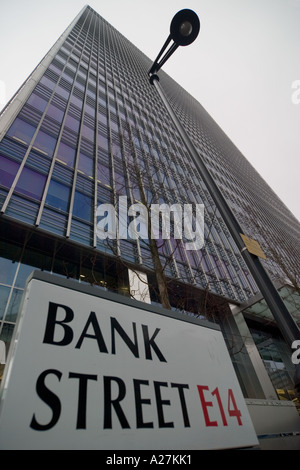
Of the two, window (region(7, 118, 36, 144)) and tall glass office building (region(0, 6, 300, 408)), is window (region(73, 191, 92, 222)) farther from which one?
window (region(7, 118, 36, 144))

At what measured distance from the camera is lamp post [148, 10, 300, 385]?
2887 millimetres

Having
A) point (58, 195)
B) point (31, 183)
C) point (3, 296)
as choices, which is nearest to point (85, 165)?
point (58, 195)

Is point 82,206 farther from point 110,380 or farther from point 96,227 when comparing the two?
point 110,380

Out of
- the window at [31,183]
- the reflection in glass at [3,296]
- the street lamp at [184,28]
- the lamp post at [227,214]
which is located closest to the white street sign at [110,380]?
the lamp post at [227,214]

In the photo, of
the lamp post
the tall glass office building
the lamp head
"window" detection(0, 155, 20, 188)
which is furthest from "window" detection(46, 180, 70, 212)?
the lamp head

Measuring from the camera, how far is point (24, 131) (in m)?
12.8

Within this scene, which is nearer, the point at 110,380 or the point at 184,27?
the point at 110,380

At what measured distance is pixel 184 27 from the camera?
502 centimetres

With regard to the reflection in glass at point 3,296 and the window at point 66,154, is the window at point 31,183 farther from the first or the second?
the reflection in glass at point 3,296

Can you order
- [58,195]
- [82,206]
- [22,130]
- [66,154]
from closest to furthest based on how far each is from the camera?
[58,195]
[82,206]
[22,130]
[66,154]

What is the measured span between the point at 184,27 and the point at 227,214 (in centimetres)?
435

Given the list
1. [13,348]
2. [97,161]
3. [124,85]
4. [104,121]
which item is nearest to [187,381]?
[13,348]

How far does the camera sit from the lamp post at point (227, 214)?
289 cm
